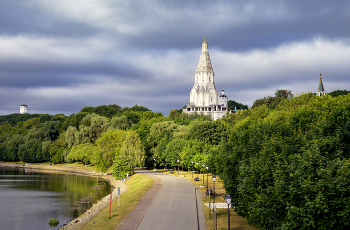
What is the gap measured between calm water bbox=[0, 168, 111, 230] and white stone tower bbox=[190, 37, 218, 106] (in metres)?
85.9

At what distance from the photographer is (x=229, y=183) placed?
22.7 m

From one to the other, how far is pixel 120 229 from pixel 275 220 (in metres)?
10.6

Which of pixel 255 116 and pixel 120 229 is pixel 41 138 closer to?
pixel 255 116

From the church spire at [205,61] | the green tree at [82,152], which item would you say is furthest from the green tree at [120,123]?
the church spire at [205,61]

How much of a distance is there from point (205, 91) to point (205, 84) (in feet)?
10.2

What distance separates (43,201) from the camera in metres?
41.3

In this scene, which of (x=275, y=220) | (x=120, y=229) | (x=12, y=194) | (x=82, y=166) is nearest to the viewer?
(x=275, y=220)

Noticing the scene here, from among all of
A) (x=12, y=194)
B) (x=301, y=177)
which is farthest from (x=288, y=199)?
(x=12, y=194)

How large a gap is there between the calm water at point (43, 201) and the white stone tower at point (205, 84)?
85.9 metres

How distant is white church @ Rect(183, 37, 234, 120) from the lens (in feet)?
452

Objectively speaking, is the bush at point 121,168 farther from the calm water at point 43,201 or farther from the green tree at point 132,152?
the calm water at point 43,201

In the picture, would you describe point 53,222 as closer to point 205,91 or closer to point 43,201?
point 43,201

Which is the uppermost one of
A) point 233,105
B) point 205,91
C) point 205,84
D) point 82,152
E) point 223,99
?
point 205,84

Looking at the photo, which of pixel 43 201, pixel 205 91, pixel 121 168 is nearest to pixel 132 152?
pixel 121 168
